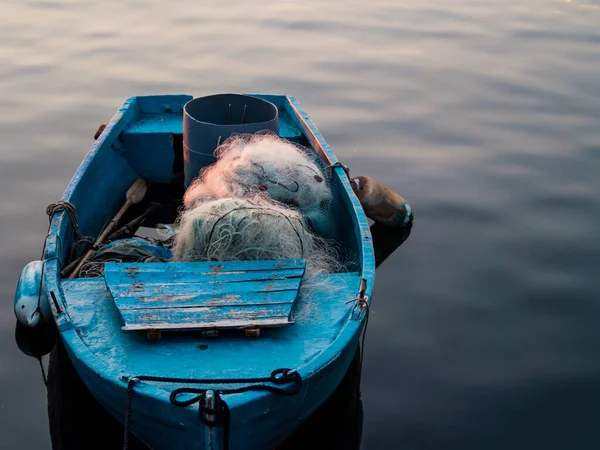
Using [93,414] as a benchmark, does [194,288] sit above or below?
above

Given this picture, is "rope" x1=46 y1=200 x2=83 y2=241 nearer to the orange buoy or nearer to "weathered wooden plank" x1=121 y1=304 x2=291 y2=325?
"weathered wooden plank" x1=121 y1=304 x2=291 y2=325

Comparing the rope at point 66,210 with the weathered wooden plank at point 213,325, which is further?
the rope at point 66,210

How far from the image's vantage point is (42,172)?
32.0ft

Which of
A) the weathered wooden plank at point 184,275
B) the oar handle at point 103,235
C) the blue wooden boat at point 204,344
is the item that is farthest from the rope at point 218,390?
the oar handle at point 103,235

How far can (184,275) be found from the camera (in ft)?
Answer: 16.3

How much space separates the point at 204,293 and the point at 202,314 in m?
0.24

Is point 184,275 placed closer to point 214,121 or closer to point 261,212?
point 261,212

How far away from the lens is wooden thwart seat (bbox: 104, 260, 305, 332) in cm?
450

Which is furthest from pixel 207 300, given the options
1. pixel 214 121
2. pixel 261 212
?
→ pixel 214 121

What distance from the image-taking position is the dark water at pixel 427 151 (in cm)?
601

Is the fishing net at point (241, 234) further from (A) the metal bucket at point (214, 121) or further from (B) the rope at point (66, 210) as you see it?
(A) the metal bucket at point (214, 121)

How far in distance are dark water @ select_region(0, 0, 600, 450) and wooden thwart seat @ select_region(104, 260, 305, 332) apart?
163 cm

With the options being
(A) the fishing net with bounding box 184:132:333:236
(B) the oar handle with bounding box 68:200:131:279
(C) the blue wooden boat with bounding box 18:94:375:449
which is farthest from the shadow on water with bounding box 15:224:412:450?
(A) the fishing net with bounding box 184:132:333:236

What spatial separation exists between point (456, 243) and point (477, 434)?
10.6ft
